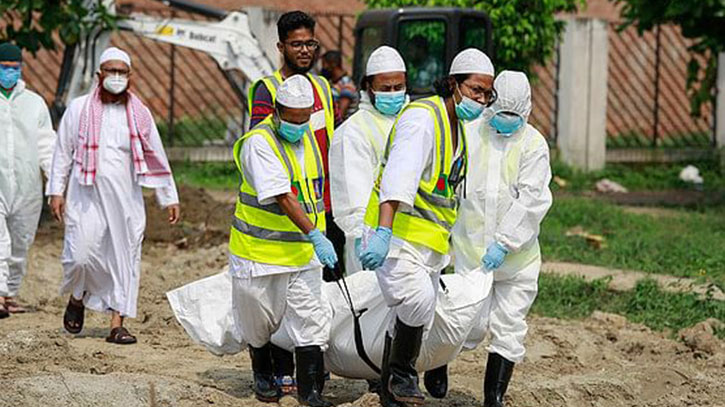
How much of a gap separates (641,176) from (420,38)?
6812mm

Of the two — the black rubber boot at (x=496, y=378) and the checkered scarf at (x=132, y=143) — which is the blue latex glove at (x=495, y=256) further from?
the checkered scarf at (x=132, y=143)

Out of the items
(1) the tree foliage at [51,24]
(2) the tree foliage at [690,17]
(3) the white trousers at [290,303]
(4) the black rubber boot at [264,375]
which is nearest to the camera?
(3) the white trousers at [290,303]

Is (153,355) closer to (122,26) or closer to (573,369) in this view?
(573,369)

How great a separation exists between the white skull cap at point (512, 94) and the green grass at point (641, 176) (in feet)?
39.0

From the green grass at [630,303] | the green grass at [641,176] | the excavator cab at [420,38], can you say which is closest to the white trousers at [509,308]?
the green grass at [630,303]

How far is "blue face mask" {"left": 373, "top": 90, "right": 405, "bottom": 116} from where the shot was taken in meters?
8.08

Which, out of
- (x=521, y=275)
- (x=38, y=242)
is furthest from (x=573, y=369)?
(x=38, y=242)

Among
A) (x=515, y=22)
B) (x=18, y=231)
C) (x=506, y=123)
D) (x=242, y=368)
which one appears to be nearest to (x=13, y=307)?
(x=18, y=231)

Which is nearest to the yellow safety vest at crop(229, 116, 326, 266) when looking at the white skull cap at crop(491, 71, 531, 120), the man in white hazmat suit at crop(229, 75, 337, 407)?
the man in white hazmat suit at crop(229, 75, 337, 407)

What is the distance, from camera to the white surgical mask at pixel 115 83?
884cm

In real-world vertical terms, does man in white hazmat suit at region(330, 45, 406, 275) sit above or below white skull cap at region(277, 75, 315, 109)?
below

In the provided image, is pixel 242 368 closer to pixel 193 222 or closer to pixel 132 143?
pixel 132 143

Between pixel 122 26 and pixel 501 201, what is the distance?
909 cm

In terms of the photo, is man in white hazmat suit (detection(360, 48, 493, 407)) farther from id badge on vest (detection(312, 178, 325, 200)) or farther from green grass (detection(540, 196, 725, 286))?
green grass (detection(540, 196, 725, 286))
